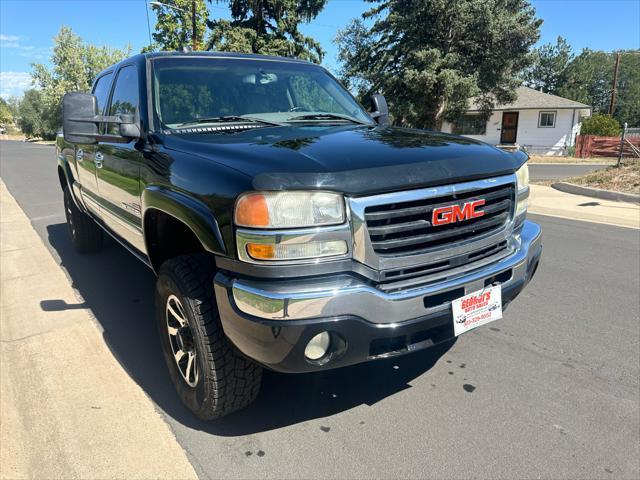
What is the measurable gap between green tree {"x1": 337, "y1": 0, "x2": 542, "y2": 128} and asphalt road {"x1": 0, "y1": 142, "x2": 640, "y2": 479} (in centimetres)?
2067

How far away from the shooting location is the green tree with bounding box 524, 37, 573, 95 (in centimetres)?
5966

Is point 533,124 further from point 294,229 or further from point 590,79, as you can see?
point 590,79

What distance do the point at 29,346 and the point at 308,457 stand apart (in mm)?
2391

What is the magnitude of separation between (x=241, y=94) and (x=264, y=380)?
1.92m

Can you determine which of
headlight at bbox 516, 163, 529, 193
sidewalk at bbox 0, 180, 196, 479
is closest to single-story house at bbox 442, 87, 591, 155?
headlight at bbox 516, 163, 529, 193

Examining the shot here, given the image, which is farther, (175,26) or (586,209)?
(175,26)

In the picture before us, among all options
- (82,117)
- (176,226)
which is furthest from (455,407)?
(82,117)

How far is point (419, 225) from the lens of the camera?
223cm

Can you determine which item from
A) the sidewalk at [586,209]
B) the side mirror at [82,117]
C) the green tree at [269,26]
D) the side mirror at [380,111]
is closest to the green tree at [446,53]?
the green tree at [269,26]

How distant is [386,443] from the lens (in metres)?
2.43

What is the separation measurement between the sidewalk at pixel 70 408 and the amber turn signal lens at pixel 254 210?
123 cm

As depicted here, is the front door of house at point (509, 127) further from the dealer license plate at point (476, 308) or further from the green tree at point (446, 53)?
the dealer license plate at point (476, 308)

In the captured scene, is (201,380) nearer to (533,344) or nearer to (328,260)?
(328,260)

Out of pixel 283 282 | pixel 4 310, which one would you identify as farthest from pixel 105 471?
pixel 4 310
